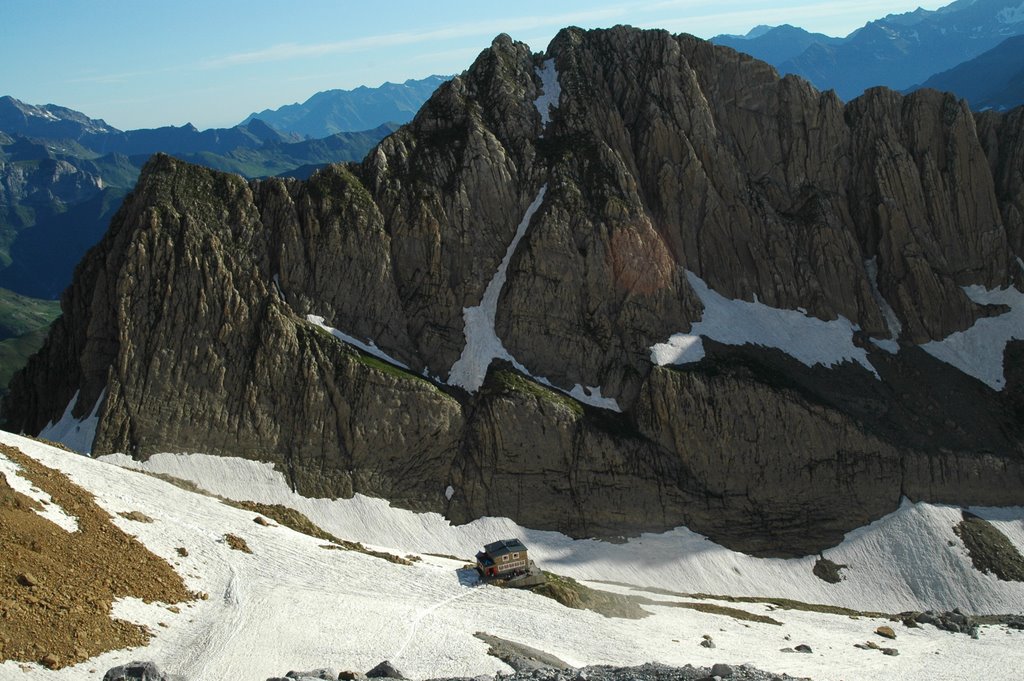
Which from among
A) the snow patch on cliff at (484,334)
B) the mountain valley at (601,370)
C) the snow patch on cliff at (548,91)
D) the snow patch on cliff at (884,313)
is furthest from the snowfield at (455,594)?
the snow patch on cliff at (548,91)

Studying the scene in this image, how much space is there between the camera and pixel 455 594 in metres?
49.2

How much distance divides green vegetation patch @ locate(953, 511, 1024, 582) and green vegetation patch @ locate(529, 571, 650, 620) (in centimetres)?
3340

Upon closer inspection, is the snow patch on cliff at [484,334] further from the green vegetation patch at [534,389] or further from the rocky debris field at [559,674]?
the rocky debris field at [559,674]

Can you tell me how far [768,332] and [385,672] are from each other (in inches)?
2357

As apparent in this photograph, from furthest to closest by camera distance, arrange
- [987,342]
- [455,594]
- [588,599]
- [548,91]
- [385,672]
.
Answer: [548,91]
[987,342]
[588,599]
[455,594]
[385,672]

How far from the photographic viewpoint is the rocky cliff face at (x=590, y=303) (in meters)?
70.9

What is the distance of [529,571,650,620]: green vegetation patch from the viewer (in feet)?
170

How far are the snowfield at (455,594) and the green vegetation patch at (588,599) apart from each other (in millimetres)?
1006

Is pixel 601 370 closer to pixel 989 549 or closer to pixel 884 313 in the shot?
pixel 884 313

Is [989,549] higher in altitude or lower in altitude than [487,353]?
lower

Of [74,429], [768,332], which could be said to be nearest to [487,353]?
[768,332]

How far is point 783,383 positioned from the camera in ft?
266

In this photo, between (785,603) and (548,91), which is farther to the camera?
(548,91)

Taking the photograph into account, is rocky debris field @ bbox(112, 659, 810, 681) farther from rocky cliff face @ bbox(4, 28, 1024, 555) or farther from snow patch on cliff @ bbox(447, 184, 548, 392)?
snow patch on cliff @ bbox(447, 184, 548, 392)
